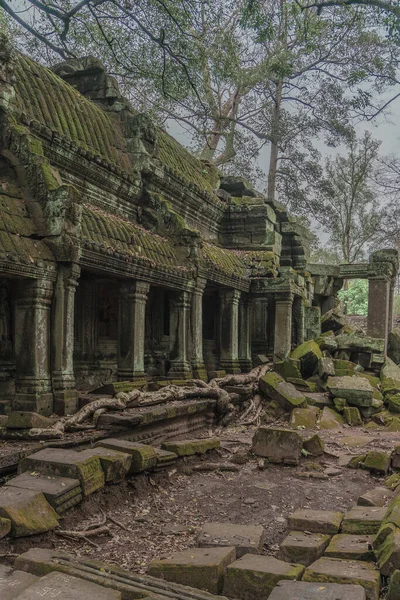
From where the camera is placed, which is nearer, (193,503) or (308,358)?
(193,503)

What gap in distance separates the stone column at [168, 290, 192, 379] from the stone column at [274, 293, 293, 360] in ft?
10.3

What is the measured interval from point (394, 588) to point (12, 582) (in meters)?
2.02

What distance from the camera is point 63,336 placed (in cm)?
702

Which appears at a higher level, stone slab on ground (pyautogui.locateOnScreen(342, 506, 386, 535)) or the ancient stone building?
the ancient stone building

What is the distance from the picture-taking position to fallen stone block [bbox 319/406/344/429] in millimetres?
9836

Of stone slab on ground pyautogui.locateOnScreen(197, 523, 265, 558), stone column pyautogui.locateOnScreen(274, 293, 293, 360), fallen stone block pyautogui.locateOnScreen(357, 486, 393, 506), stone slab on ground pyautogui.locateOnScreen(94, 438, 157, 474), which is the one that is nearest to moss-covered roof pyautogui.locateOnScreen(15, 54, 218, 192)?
stone column pyautogui.locateOnScreen(274, 293, 293, 360)

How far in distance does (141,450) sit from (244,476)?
157 centimetres

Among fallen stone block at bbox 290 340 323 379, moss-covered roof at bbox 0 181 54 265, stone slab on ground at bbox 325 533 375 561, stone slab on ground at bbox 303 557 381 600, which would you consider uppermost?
moss-covered roof at bbox 0 181 54 265

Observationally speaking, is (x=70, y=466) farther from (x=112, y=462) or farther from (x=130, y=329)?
(x=130, y=329)

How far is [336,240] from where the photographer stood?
33.2 metres

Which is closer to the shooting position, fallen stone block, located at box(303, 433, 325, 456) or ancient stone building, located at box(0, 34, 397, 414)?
ancient stone building, located at box(0, 34, 397, 414)

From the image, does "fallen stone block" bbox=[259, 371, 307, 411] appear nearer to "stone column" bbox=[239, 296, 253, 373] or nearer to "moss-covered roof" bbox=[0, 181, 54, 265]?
"stone column" bbox=[239, 296, 253, 373]

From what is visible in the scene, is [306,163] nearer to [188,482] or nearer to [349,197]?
[349,197]

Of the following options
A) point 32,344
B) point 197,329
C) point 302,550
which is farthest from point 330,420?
point 302,550
